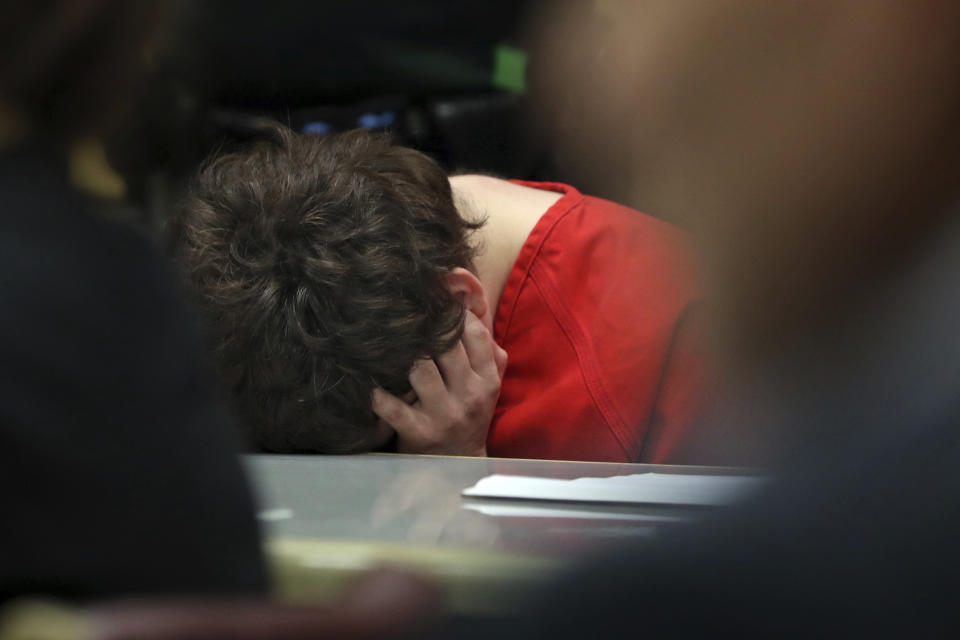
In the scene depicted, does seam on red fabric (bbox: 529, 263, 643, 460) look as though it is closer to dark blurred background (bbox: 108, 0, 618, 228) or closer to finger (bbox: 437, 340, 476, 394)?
finger (bbox: 437, 340, 476, 394)

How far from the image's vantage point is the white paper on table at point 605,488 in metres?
0.55

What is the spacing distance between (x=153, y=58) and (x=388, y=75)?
2229mm

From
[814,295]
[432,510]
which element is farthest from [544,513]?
[814,295]

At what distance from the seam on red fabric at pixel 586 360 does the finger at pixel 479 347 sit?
8cm

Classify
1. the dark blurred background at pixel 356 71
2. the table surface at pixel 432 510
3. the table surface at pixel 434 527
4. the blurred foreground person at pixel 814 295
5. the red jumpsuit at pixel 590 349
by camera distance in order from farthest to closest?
the dark blurred background at pixel 356 71
the red jumpsuit at pixel 590 349
the table surface at pixel 432 510
the table surface at pixel 434 527
the blurred foreground person at pixel 814 295

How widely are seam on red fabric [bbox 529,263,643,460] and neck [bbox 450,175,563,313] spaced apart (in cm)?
4

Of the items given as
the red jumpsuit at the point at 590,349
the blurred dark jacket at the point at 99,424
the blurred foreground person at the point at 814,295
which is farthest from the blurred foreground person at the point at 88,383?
the red jumpsuit at the point at 590,349

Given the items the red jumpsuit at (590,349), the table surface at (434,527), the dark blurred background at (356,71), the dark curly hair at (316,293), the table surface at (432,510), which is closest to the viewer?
the table surface at (434,527)

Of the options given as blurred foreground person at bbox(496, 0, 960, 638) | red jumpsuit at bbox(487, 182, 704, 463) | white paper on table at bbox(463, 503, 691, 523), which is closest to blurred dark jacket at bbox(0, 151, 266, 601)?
blurred foreground person at bbox(496, 0, 960, 638)

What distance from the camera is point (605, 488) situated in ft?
1.94

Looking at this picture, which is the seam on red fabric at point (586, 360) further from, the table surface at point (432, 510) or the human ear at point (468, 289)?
the table surface at point (432, 510)

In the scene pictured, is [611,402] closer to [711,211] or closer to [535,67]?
[535,67]

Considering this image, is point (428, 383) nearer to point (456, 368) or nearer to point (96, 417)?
point (456, 368)

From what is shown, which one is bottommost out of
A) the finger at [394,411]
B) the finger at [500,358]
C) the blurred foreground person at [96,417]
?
the finger at [394,411]
